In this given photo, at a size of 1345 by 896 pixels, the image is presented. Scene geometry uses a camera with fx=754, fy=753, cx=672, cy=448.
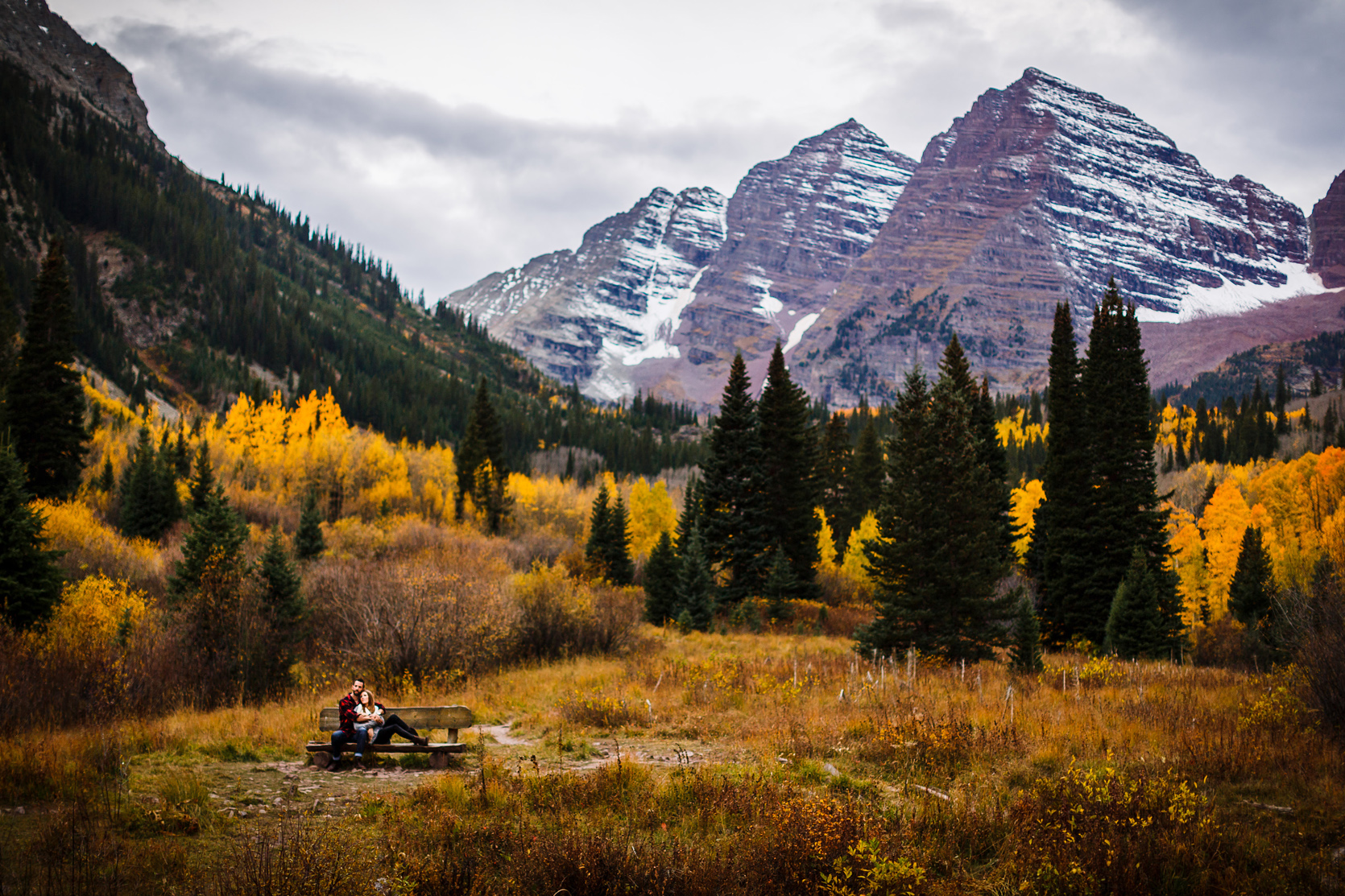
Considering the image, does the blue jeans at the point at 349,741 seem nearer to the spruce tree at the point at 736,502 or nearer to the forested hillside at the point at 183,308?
the spruce tree at the point at 736,502

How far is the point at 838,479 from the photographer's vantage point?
57.9 m

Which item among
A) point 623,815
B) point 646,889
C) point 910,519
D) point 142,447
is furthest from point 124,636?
point 142,447

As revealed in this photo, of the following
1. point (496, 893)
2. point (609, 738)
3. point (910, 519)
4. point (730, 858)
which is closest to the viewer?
point (496, 893)

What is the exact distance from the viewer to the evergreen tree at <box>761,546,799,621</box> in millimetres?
33625

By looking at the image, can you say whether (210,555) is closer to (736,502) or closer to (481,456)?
(736,502)

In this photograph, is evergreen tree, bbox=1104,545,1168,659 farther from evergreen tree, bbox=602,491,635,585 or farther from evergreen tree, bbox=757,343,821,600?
evergreen tree, bbox=602,491,635,585

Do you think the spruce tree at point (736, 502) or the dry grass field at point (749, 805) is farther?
the spruce tree at point (736, 502)

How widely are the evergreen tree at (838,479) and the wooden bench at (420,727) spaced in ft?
149

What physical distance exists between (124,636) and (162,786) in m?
14.2

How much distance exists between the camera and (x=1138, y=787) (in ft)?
25.5

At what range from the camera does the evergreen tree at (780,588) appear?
33.6m

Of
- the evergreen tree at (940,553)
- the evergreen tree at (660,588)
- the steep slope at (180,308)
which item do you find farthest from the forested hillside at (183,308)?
the evergreen tree at (940,553)

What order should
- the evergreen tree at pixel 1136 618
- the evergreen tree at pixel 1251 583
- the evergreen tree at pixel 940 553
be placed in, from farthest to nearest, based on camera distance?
the evergreen tree at pixel 1251 583 < the evergreen tree at pixel 1136 618 < the evergreen tree at pixel 940 553

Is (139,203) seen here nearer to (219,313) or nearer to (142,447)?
(219,313)
